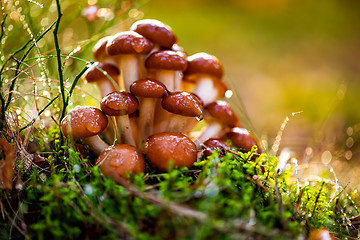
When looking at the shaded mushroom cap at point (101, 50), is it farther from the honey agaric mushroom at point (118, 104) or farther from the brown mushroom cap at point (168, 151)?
the brown mushroom cap at point (168, 151)

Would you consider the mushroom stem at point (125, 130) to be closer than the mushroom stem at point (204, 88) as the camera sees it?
Yes

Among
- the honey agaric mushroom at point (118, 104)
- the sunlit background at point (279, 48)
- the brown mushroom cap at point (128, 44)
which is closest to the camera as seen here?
the honey agaric mushroom at point (118, 104)

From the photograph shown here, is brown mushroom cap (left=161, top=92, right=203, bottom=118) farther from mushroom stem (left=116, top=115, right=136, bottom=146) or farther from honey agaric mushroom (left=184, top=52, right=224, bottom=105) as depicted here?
honey agaric mushroom (left=184, top=52, right=224, bottom=105)

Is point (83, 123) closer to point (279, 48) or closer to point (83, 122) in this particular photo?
point (83, 122)

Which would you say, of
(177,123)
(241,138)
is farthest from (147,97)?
(241,138)

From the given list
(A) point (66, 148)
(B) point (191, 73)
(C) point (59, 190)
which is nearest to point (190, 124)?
(B) point (191, 73)

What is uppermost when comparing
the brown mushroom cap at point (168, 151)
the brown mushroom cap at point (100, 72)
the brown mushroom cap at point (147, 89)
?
the brown mushroom cap at point (100, 72)

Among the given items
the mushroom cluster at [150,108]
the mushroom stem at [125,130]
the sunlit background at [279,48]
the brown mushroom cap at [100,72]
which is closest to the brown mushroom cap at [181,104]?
the mushroom cluster at [150,108]
